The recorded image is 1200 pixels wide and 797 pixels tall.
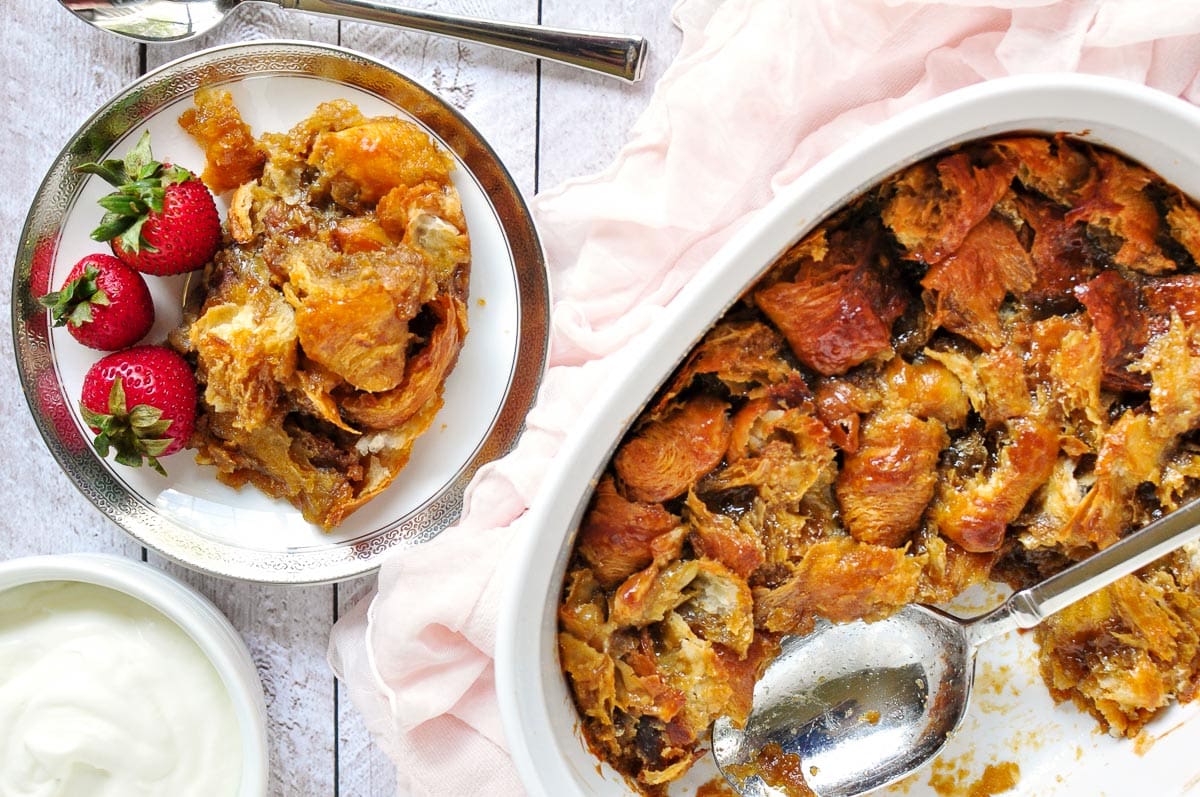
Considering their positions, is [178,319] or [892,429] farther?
[178,319]

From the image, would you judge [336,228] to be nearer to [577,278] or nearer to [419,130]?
[419,130]

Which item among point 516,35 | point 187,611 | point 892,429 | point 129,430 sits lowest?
point 187,611

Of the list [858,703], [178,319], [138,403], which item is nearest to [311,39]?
[178,319]

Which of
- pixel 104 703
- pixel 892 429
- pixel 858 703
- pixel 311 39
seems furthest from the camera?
pixel 311 39

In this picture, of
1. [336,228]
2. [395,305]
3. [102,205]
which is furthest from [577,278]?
[102,205]

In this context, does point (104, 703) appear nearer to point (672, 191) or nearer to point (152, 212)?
point (152, 212)

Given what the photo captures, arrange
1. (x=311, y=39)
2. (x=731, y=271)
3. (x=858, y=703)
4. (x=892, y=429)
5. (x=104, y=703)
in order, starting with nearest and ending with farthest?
(x=731, y=271), (x=892, y=429), (x=858, y=703), (x=104, y=703), (x=311, y=39)

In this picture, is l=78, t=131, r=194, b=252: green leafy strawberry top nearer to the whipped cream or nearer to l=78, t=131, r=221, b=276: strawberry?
l=78, t=131, r=221, b=276: strawberry
